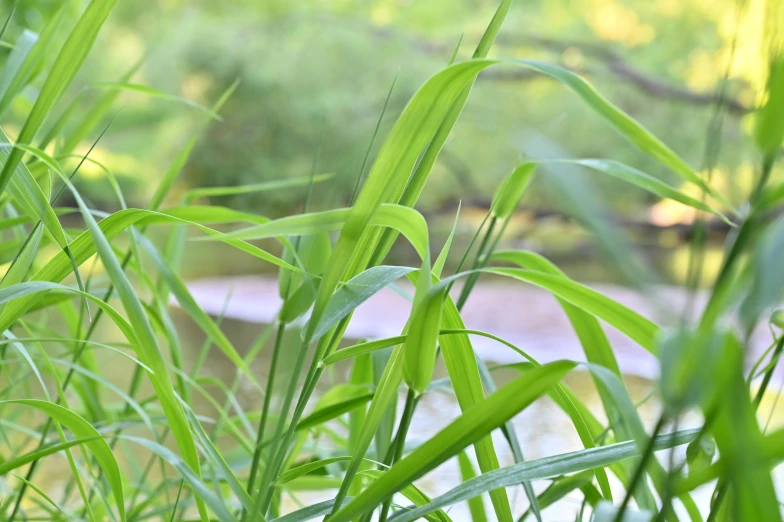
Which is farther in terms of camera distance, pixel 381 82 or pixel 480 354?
pixel 381 82

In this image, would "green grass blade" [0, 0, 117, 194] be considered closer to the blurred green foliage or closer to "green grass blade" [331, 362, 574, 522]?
"green grass blade" [331, 362, 574, 522]

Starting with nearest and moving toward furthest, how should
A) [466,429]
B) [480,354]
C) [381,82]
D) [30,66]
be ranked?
[466,429]
[30,66]
[480,354]
[381,82]

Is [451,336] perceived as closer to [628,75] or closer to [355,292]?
[355,292]

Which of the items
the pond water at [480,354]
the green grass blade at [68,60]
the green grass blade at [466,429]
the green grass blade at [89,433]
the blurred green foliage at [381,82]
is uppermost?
the blurred green foliage at [381,82]

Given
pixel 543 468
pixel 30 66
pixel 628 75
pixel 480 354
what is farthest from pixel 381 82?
pixel 543 468

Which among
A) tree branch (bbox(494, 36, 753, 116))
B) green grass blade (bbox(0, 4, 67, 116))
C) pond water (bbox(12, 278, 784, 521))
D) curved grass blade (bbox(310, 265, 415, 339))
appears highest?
tree branch (bbox(494, 36, 753, 116))

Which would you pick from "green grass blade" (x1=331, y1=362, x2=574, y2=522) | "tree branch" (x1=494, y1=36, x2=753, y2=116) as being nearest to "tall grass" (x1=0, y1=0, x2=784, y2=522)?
"green grass blade" (x1=331, y1=362, x2=574, y2=522)

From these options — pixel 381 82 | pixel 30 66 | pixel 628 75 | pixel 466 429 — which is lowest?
pixel 466 429

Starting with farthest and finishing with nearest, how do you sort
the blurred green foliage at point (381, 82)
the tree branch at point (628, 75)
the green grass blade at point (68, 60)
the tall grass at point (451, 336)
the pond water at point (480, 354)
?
the blurred green foliage at point (381, 82) < the tree branch at point (628, 75) < the pond water at point (480, 354) < the green grass blade at point (68, 60) < the tall grass at point (451, 336)

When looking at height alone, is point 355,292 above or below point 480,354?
below

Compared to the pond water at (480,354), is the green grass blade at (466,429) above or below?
below

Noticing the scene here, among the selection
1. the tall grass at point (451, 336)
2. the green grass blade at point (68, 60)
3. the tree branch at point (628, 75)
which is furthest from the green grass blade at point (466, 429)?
the tree branch at point (628, 75)

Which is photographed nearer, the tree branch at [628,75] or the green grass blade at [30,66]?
the green grass blade at [30,66]

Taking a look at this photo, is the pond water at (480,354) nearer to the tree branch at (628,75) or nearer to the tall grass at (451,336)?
the tall grass at (451,336)
